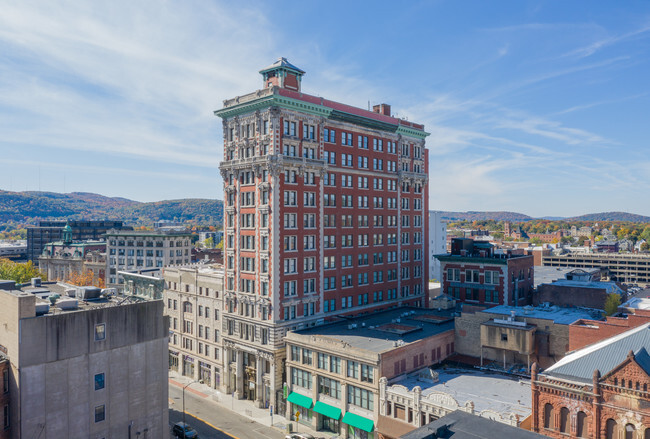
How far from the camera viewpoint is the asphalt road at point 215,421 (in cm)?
5784

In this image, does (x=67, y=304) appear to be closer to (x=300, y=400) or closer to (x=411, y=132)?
(x=300, y=400)

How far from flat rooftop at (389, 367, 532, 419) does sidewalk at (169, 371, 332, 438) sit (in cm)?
1427

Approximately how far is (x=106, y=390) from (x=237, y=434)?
21203mm

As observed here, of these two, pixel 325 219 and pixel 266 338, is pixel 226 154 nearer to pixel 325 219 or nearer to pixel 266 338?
pixel 325 219

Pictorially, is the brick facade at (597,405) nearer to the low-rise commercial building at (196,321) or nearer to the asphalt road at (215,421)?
the asphalt road at (215,421)

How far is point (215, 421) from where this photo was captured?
6209 centimetres

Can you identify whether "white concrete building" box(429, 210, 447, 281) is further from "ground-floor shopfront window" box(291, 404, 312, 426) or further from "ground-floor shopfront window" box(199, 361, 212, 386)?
"ground-floor shopfront window" box(291, 404, 312, 426)

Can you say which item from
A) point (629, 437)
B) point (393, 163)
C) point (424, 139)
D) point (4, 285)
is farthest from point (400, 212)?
point (4, 285)

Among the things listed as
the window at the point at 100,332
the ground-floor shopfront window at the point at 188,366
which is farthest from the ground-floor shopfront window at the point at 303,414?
the window at the point at 100,332

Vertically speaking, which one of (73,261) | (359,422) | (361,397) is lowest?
(359,422)

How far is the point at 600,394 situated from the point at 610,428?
2.67 meters

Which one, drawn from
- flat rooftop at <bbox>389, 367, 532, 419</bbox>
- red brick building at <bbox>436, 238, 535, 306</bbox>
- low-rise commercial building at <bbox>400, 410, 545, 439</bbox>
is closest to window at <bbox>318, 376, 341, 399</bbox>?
flat rooftop at <bbox>389, 367, 532, 419</bbox>

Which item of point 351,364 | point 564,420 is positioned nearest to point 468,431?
point 564,420

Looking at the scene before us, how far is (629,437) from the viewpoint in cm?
3534
